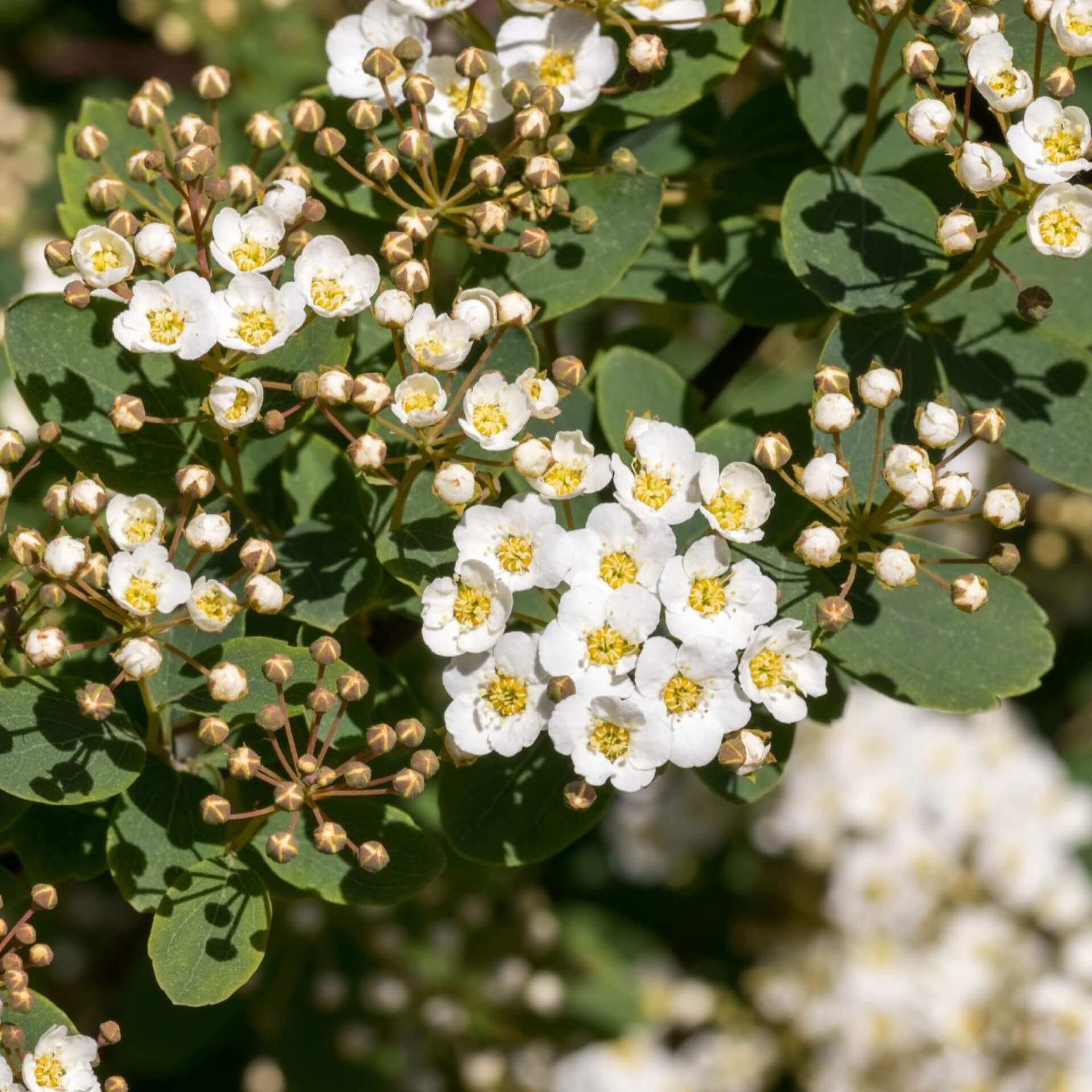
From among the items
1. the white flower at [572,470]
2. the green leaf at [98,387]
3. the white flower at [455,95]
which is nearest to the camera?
the white flower at [572,470]

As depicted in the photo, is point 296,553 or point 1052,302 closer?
point 296,553

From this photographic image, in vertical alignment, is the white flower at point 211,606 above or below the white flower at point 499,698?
above

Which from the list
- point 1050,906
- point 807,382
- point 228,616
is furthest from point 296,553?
point 1050,906

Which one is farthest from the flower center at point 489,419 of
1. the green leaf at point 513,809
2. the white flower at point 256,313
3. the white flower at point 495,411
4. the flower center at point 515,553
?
the green leaf at point 513,809

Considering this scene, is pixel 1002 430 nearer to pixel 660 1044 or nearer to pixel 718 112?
pixel 718 112

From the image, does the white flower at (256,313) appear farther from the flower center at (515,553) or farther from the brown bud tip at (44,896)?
the brown bud tip at (44,896)

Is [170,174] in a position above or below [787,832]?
above

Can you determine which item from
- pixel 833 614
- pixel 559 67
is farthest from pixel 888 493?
pixel 559 67

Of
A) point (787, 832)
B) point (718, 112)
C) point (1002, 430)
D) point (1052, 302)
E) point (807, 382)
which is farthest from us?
point (787, 832)
